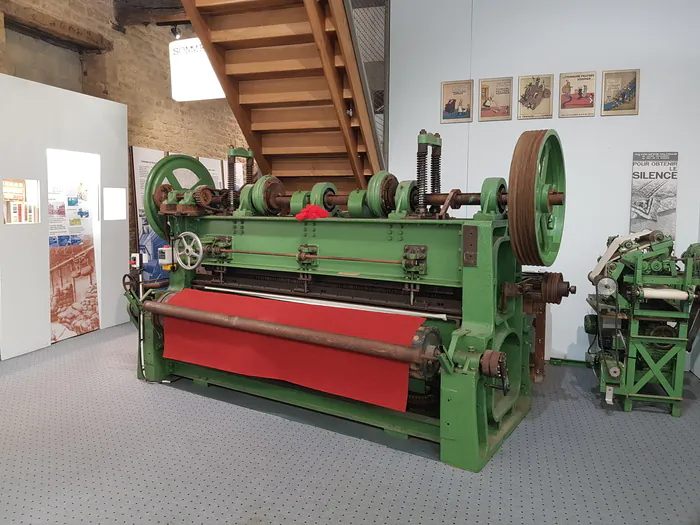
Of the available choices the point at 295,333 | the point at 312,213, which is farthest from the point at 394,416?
the point at 312,213

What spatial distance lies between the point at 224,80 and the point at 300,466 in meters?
3.39

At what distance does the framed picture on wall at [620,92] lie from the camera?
168 inches

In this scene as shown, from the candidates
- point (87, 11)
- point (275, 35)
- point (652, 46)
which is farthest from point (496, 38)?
point (87, 11)

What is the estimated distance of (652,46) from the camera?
4.21 meters

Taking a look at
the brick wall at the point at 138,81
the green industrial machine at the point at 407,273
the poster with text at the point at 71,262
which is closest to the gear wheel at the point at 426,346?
the green industrial machine at the point at 407,273

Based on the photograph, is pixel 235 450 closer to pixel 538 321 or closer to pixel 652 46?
pixel 538 321

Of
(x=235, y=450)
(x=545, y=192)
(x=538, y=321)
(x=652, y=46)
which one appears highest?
(x=652, y=46)

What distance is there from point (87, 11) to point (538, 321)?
5798 millimetres

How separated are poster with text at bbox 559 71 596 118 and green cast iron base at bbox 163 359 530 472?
249cm

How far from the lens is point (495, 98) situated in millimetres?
4629

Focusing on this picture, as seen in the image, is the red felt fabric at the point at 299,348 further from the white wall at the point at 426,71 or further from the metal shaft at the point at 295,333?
the white wall at the point at 426,71

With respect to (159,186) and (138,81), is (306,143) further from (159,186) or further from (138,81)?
(138,81)

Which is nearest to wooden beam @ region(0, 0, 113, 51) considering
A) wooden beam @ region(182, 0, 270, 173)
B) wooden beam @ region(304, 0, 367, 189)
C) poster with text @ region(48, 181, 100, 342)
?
poster with text @ region(48, 181, 100, 342)

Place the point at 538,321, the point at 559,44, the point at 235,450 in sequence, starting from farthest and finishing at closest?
the point at 559,44
the point at 538,321
the point at 235,450
